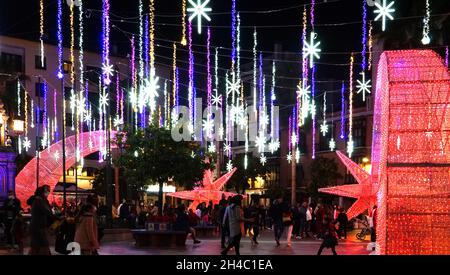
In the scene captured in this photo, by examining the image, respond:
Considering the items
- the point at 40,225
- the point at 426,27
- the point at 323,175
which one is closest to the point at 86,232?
the point at 40,225

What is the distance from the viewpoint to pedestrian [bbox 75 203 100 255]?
43.2 ft

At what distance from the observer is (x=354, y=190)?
31797 millimetres

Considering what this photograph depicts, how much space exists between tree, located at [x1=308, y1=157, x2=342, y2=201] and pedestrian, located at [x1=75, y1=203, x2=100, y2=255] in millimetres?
42148

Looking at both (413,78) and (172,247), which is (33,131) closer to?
(172,247)

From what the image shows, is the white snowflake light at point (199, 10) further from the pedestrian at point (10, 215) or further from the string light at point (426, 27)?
the pedestrian at point (10, 215)

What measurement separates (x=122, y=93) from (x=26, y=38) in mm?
11374

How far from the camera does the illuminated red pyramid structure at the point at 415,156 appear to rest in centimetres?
1407

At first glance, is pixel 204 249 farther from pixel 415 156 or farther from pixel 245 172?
pixel 245 172

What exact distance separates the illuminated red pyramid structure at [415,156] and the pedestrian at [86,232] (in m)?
5.88

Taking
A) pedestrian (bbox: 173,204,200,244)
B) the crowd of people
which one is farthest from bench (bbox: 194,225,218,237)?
pedestrian (bbox: 173,204,200,244)

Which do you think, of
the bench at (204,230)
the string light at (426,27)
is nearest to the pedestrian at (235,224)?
the string light at (426,27)

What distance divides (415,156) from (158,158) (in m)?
18.4

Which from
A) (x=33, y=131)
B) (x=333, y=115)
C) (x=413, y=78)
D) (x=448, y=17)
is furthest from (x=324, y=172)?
(x=413, y=78)

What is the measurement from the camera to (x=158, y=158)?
31.5m
